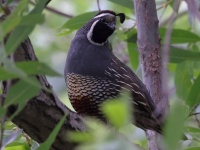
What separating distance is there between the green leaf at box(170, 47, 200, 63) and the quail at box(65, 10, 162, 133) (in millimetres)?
297

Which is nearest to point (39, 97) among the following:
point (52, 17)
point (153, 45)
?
point (153, 45)

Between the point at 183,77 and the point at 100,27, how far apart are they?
50cm

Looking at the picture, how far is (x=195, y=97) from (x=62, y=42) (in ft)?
6.93

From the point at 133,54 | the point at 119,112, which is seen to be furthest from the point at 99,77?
the point at 119,112

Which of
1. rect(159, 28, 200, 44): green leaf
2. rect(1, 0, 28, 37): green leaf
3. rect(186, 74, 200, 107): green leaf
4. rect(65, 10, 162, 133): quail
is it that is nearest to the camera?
rect(1, 0, 28, 37): green leaf

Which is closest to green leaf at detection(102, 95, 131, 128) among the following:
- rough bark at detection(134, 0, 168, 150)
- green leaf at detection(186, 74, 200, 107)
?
green leaf at detection(186, 74, 200, 107)

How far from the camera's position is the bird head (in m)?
2.72

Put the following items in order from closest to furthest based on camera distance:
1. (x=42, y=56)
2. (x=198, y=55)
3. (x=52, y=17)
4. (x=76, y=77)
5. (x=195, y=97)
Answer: (x=195, y=97) → (x=198, y=55) → (x=76, y=77) → (x=42, y=56) → (x=52, y=17)

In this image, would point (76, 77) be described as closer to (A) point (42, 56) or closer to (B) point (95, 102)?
(B) point (95, 102)

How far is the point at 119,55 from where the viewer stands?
3770 millimetres

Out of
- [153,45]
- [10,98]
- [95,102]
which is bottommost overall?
[95,102]

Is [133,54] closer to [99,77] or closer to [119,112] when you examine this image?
[99,77]

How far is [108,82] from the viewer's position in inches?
109

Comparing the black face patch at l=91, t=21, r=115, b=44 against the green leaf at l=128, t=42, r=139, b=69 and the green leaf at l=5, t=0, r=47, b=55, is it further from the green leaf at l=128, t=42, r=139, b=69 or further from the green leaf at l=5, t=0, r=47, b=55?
the green leaf at l=5, t=0, r=47, b=55
